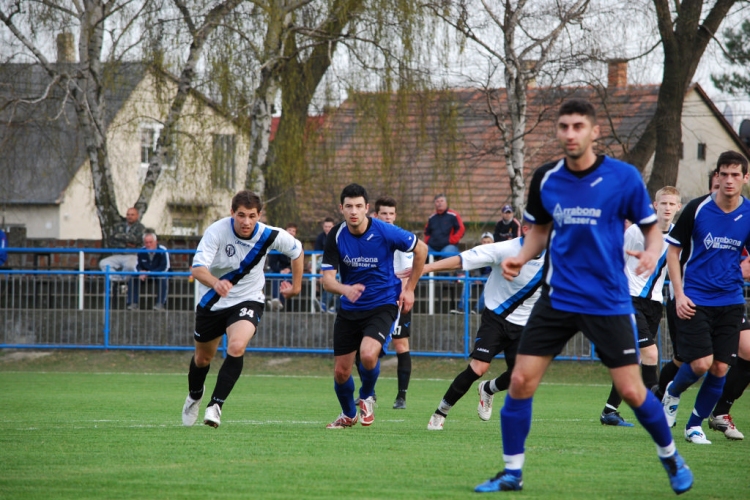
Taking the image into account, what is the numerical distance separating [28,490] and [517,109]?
1407 cm

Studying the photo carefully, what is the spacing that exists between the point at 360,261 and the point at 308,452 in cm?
236

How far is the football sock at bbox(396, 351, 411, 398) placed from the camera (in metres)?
11.8

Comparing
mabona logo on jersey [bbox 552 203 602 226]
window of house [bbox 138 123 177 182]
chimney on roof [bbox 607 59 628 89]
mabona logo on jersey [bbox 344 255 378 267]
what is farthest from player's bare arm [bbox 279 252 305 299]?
chimney on roof [bbox 607 59 628 89]

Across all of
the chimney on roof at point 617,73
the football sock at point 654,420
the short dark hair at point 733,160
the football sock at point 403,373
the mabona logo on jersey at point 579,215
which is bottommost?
the football sock at point 403,373

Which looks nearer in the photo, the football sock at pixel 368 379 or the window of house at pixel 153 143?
the football sock at pixel 368 379

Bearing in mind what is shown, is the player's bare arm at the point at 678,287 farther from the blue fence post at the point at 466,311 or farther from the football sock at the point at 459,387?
the blue fence post at the point at 466,311

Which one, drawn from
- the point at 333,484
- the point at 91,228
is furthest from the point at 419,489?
the point at 91,228

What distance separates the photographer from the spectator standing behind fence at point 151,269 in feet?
59.2

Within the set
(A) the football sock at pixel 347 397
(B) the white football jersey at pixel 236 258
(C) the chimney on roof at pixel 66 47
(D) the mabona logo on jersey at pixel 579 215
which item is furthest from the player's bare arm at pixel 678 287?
(C) the chimney on roof at pixel 66 47

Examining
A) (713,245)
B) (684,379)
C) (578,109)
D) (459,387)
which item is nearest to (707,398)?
(684,379)

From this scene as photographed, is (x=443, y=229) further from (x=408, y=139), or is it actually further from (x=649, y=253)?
(x=649, y=253)

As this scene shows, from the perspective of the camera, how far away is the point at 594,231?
18.2 ft

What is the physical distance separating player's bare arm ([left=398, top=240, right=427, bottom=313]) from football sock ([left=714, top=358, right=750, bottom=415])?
291cm

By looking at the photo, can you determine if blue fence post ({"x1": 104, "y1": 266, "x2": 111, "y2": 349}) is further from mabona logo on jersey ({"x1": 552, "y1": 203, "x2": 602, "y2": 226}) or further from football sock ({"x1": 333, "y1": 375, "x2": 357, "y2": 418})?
mabona logo on jersey ({"x1": 552, "y1": 203, "x2": 602, "y2": 226})
